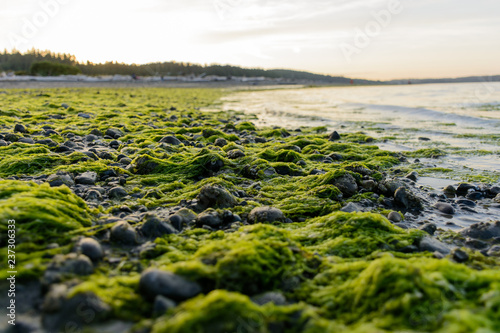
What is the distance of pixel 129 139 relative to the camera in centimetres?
801

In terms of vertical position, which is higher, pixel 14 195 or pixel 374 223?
pixel 14 195

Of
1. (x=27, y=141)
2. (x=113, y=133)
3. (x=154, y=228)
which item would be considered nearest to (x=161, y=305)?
(x=154, y=228)

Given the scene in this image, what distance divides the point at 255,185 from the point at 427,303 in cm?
321

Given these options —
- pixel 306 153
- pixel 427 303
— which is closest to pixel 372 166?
pixel 306 153

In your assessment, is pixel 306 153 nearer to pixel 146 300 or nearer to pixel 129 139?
pixel 129 139

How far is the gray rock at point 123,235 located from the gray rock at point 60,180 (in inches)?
70.6

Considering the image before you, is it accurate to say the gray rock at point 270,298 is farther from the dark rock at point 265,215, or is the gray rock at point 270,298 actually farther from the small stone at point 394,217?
the small stone at point 394,217

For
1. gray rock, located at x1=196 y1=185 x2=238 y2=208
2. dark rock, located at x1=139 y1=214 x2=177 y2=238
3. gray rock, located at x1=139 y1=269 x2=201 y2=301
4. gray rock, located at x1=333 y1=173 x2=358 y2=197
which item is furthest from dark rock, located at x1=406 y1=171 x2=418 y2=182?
gray rock, located at x1=139 y1=269 x2=201 y2=301

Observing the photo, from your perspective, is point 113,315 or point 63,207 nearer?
point 113,315

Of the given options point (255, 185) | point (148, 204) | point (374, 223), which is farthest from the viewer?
point (255, 185)

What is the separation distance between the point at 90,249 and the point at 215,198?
163 centimetres

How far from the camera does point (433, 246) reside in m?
2.98

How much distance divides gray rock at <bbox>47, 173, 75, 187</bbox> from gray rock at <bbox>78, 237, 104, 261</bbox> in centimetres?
198

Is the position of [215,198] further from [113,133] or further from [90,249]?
[113,133]
